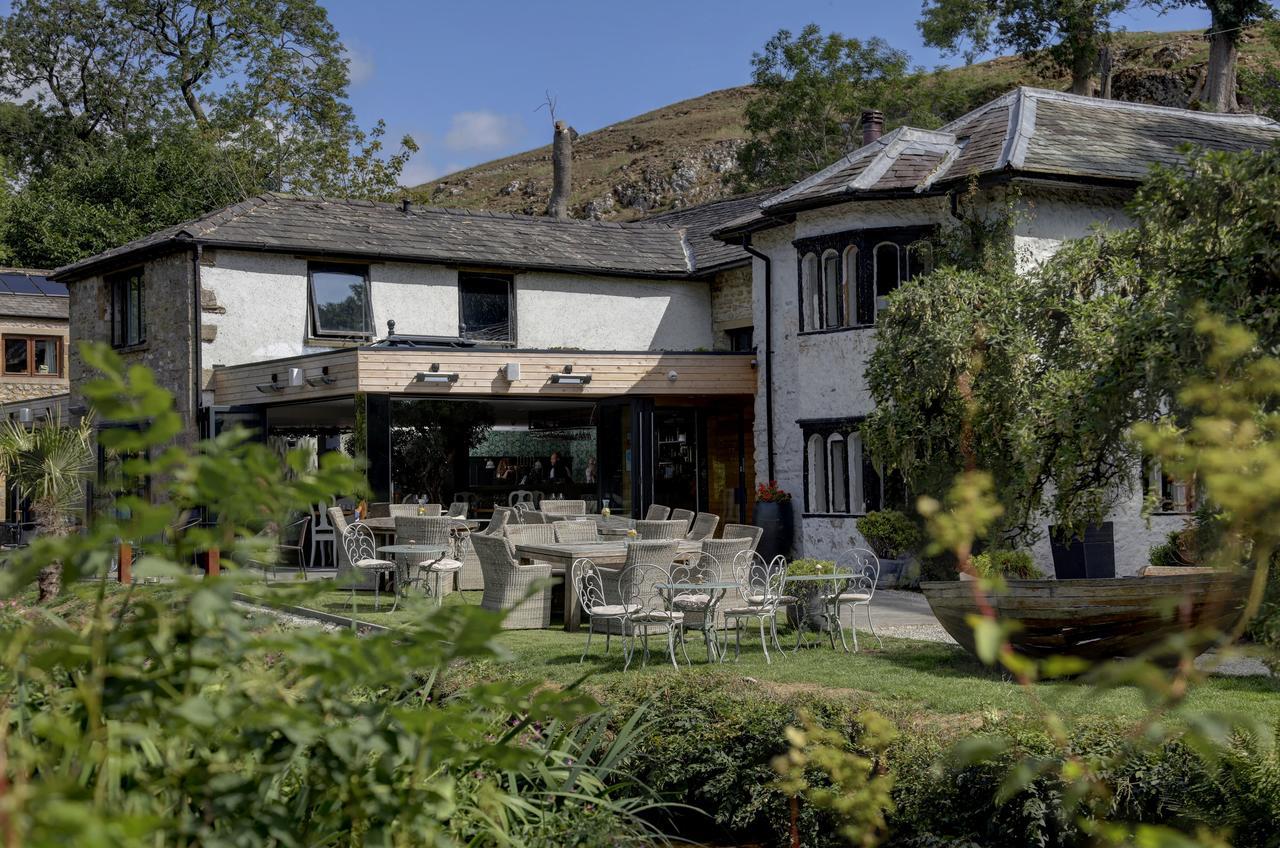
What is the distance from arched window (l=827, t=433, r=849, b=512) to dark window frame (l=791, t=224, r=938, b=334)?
166 cm

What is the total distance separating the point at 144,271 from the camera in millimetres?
22906

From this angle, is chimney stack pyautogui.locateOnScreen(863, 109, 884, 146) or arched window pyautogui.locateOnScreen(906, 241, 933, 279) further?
chimney stack pyautogui.locateOnScreen(863, 109, 884, 146)

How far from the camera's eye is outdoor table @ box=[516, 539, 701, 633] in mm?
12953

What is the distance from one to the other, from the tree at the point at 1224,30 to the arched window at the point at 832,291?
2138cm

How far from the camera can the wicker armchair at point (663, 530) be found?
48.2 feet

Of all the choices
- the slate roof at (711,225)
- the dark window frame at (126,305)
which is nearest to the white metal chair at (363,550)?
the dark window frame at (126,305)

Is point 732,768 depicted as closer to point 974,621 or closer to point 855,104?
point 974,621

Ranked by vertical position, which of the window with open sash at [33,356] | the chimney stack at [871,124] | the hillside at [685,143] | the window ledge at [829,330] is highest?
the hillside at [685,143]

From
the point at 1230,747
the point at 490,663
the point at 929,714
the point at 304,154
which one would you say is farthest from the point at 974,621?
the point at 304,154

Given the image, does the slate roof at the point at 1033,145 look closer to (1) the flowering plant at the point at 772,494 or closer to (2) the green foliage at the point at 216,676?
(1) the flowering plant at the point at 772,494

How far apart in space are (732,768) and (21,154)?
52.8 metres

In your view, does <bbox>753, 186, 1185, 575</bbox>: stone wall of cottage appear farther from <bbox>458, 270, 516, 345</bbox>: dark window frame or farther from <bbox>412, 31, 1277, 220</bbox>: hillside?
<bbox>412, 31, 1277, 220</bbox>: hillside

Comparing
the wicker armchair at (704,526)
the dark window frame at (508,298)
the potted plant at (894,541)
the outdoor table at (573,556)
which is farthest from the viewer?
the dark window frame at (508,298)

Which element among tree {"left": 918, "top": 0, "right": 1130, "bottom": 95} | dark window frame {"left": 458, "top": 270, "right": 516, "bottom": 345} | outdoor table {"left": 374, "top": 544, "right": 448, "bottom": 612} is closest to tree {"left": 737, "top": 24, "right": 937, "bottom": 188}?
tree {"left": 918, "top": 0, "right": 1130, "bottom": 95}
